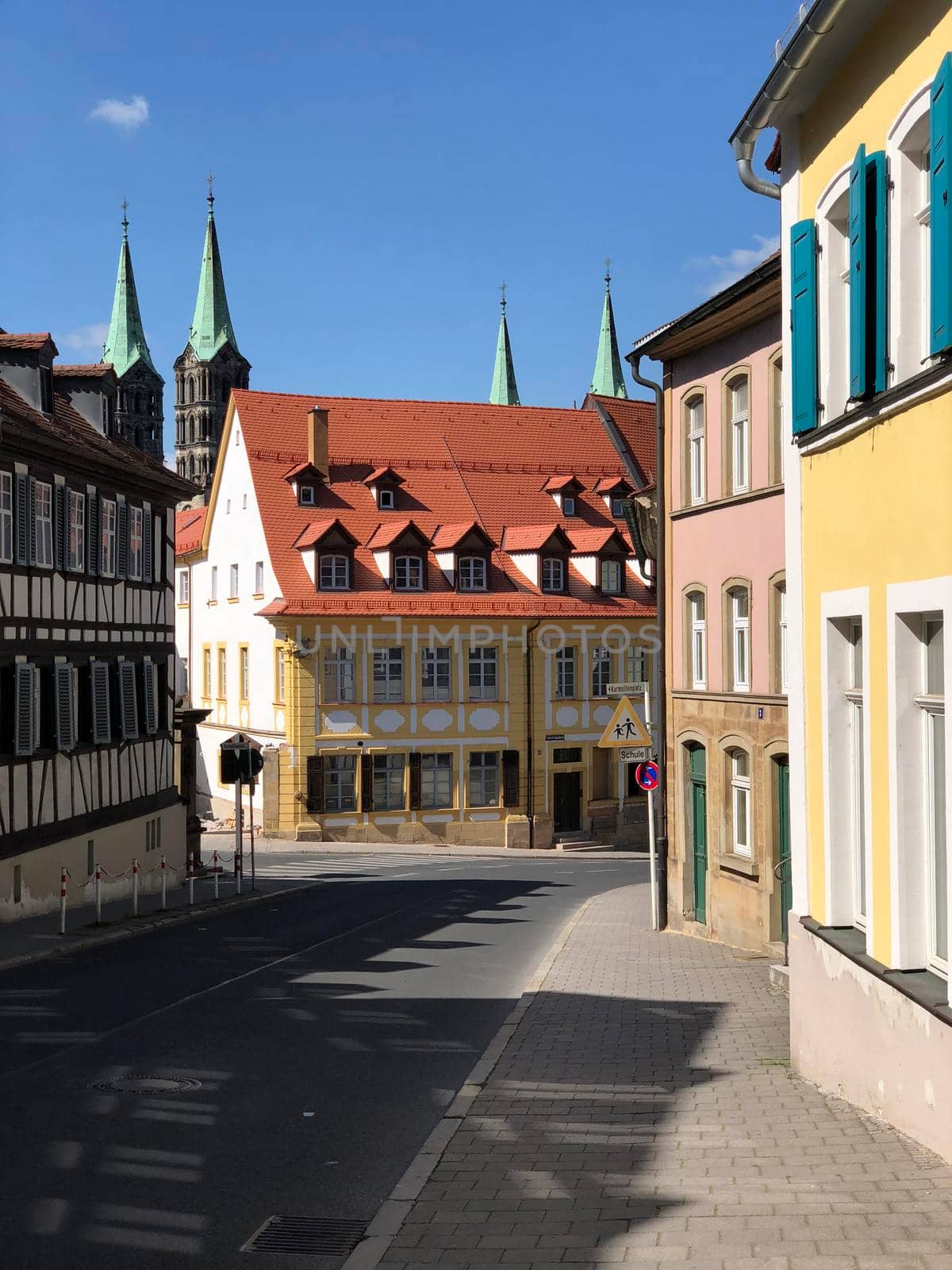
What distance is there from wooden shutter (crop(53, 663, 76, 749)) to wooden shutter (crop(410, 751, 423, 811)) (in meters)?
20.3

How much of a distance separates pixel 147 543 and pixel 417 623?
52.8 ft

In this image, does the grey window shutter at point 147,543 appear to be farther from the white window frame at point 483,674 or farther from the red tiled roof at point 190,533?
the red tiled roof at point 190,533

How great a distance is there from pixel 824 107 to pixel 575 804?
39.6 m

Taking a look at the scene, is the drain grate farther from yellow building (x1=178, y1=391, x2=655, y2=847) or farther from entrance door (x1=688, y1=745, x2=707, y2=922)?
yellow building (x1=178, y1=391, x2=655, y2=847)

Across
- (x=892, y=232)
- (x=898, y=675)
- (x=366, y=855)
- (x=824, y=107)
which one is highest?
(x=824, y=107)

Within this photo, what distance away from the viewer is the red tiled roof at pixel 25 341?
26.4m

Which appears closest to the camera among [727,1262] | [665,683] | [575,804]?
[727,1262]

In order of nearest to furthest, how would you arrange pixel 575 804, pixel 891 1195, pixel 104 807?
pixel 891 1195 < pixel 104 807 < pixel 575 804

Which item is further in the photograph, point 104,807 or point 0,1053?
point 104,807

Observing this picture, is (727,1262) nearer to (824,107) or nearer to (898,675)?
(898,675)

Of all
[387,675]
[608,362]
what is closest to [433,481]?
[387,675]

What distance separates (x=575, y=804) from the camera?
162ft

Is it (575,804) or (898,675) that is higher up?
(898,675)

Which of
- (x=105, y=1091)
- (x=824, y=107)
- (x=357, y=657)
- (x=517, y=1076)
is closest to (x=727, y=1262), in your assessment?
(x=517, y=1076)
